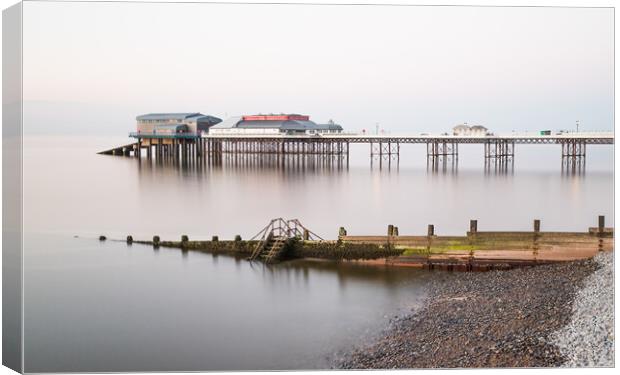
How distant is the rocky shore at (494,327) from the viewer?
8773 millimetres

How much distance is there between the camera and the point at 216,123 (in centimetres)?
1138

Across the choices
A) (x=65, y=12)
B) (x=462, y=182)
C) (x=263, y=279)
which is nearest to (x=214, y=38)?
(x=65, y=12)

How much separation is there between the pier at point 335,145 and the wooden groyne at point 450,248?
4.50ft

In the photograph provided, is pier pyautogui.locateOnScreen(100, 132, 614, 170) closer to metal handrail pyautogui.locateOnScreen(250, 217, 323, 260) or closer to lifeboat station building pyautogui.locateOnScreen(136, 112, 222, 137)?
lifeboat station building pyautogui.locateOnScreen(136, 112, 222, 137)

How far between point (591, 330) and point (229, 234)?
6.37m

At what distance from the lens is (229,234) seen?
1350cm

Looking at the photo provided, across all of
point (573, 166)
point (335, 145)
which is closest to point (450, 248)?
point (335, 145)

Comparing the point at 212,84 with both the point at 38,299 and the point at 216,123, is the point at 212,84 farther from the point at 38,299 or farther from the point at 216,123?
the point at 38,299

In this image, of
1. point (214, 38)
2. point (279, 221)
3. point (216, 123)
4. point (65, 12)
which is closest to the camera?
point (65, 12)

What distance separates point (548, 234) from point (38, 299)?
6.96m

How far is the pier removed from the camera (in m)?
12.2

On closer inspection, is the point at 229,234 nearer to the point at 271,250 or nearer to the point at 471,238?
the point at 271,250

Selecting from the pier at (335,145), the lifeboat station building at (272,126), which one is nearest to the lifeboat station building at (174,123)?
the pier at (335,145)

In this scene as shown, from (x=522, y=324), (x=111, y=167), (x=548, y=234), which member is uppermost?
(x=111, y=167)
